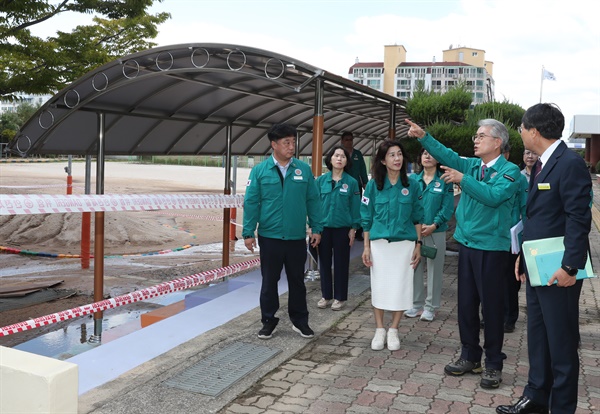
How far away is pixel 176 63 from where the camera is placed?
7.52 metres

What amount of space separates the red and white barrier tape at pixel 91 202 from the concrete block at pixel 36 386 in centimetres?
265

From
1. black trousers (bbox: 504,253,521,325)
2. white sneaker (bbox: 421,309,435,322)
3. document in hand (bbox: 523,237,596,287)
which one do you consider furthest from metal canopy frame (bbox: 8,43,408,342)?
document in hand (bbox: 523,237,596,287)

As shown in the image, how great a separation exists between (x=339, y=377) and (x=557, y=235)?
1.93 m

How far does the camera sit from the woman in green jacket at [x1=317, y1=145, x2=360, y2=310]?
22.0ft

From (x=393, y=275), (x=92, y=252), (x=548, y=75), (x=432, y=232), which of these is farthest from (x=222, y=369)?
(x=548, y=75)

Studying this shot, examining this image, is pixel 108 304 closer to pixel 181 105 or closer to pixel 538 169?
pixel 181 105

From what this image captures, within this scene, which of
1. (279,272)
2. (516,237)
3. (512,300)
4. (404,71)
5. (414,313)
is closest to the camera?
(516,237)

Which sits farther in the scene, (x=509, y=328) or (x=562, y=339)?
(x=509, y=328)

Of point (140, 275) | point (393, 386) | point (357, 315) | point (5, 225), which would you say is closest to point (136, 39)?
point (5, 225)

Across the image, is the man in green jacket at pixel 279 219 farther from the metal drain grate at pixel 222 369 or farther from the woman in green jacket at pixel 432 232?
the woman in green jacket at pixel 432 232

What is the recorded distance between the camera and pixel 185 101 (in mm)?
9219

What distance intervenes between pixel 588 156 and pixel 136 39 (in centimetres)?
4745

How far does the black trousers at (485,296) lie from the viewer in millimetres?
4344

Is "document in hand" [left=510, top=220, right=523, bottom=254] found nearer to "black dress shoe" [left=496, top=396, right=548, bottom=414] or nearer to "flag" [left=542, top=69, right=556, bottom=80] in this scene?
"black dress shoe" [left=496, top=396, right=548, bottom=414]
